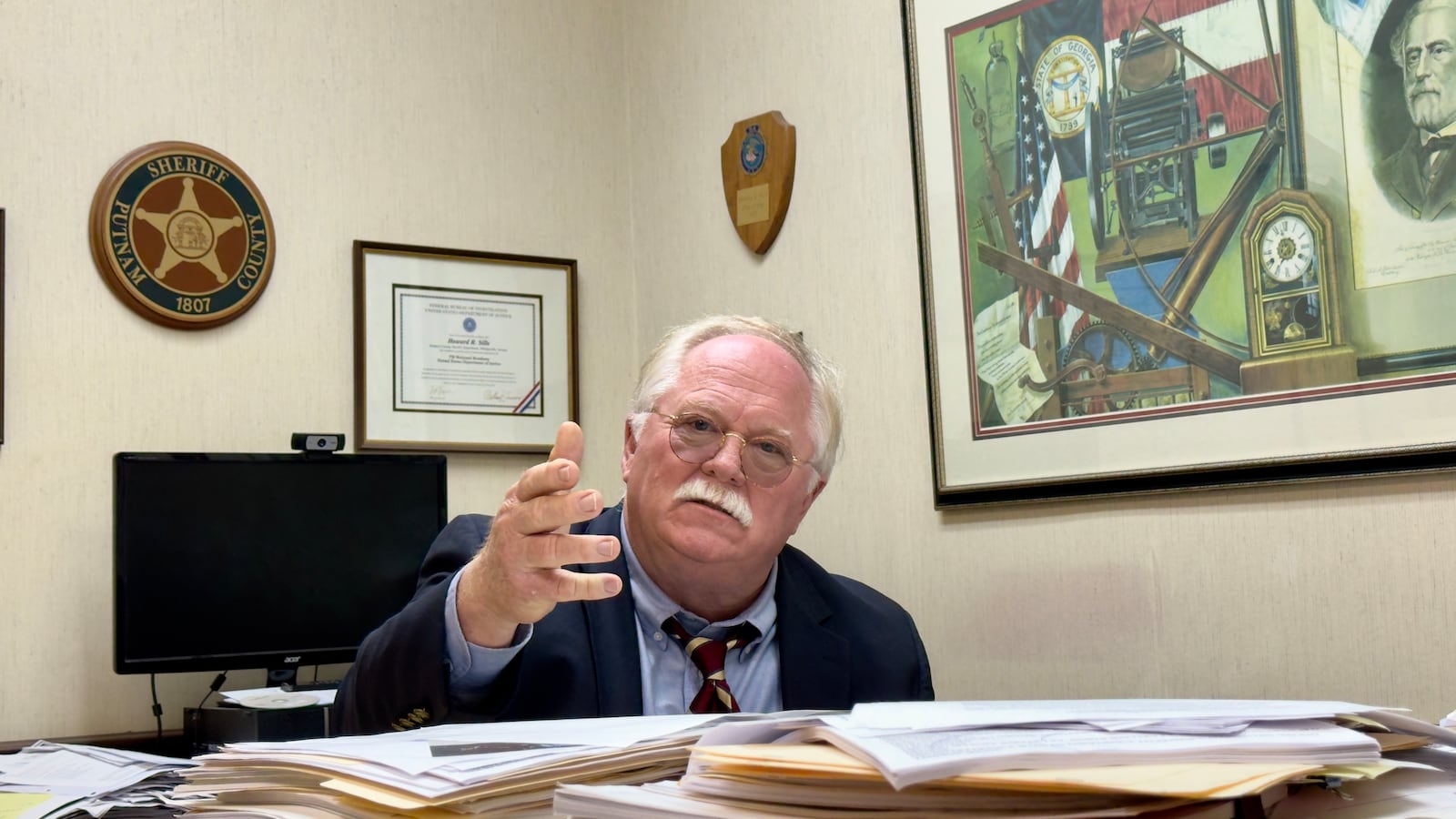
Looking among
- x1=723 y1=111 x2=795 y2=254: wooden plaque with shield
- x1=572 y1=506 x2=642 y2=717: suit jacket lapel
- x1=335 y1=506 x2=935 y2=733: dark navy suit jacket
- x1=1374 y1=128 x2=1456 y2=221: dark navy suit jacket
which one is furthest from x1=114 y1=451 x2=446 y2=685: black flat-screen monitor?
x1=1374 y1=128 x2=1456 y2=221: dark navy suit jacket

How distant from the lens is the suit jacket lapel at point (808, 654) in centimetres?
168

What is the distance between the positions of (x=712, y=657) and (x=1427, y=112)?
1217 millimetres

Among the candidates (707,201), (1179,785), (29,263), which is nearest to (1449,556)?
(1179,785)

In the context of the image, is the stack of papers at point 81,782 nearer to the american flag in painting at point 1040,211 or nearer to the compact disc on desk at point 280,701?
the compact disc on desk at point 280,701

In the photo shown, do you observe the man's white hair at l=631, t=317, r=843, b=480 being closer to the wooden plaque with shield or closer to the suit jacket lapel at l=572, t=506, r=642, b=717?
the suit jacket lapel at l=572, t=506, r=642, b=717

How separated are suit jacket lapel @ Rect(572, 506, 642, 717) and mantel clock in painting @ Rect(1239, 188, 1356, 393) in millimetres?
1019

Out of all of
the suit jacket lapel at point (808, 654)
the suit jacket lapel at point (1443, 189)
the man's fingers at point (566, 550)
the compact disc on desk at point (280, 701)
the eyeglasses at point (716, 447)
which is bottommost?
the compact disc on desk at point (280, 701)

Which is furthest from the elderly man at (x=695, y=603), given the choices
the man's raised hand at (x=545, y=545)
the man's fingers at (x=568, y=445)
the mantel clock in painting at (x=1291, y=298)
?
the mantel clock in painting at (x=1291, y=298)

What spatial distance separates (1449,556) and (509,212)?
7.21 ft

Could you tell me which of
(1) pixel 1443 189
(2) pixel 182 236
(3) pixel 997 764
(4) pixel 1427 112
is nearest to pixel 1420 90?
(4) pixel 1427 112

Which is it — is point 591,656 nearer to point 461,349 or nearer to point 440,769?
point 440,769

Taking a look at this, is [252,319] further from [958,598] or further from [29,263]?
[958,598]

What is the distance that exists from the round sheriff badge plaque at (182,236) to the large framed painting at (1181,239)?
1.45 m

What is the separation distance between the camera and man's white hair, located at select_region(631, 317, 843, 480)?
180 centimetres
